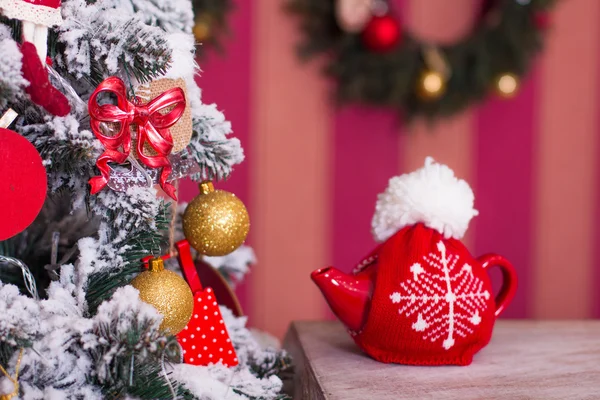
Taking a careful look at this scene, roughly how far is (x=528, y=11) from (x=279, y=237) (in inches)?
36.1

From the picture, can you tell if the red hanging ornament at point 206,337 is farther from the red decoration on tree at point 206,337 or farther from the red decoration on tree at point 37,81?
the red decoration on tree at point 37,81

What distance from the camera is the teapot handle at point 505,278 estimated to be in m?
0.73

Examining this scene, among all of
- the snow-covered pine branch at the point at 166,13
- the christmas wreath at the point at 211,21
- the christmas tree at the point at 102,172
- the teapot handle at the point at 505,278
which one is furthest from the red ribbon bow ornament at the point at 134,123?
the christmas wreath at the point at 211,21

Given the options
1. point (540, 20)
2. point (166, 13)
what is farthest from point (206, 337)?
point (540, 20)

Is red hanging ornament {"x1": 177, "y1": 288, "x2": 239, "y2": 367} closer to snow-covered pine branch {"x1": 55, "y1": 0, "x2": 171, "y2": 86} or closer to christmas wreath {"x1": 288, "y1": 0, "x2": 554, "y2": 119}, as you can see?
snow-covered pine branch {"x1": 55, "y1": 0, "x2": 171, "y2": 86}

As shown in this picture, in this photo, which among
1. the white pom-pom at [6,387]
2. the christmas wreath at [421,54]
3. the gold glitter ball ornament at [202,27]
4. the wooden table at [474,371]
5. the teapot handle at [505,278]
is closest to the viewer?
the white pom-pom at [6,387]

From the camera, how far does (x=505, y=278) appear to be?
0.76m

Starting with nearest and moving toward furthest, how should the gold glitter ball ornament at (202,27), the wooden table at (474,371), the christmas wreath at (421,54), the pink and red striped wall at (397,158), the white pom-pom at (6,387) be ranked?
the white pom-pom at (6,387) < the wooden table at (474,371) < the gold glitter ball ornament at (202,27) < the christmas wreath at (421,54) < the pink and red striped wall at (397,158)

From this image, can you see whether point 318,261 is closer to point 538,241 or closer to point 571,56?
point 538,241

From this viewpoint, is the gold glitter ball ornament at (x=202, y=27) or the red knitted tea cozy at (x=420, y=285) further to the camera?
the gold glitter ball ornament at (x=202, y=27)

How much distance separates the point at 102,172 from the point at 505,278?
19.6 inches

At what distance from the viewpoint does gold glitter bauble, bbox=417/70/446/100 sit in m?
1.56

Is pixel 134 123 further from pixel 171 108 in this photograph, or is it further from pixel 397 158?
pixel 397 158

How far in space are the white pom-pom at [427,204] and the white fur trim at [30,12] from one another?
0.40 metres
